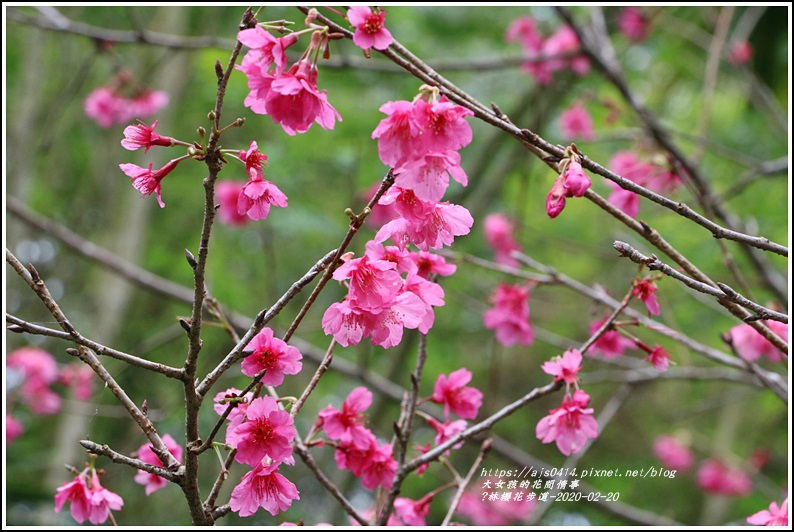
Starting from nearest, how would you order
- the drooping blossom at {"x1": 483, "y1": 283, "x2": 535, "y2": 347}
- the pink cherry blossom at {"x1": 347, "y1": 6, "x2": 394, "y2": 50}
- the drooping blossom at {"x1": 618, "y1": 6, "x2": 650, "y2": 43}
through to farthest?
the pink cherry blossom at {"x1": 347, "y1": 6, "x2": 394, "y2": 50} → the drooping blossom at {"x1": 483, "y1": 283, "x2": 535, "y2": 347} → the drooping blossom at {"x1": 618, "y1": 6, "x2": 650, "y2": 43}

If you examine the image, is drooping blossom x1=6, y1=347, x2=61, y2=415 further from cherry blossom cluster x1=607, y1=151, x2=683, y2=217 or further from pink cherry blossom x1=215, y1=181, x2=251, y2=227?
cherry blossom cluster x1=607, y1=151, x2=683, y2=217

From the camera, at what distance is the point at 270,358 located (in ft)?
3.87

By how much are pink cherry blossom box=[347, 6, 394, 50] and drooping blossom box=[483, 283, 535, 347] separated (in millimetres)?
1097

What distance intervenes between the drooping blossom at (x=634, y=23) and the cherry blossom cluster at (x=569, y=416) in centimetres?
317

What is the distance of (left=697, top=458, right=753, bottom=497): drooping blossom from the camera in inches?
184

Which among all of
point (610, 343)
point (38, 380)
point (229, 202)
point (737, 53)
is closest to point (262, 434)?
point (610, 343)

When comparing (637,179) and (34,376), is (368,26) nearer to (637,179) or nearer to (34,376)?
(637,179)

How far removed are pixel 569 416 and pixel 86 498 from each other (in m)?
1.01

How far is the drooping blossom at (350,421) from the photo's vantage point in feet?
4.81

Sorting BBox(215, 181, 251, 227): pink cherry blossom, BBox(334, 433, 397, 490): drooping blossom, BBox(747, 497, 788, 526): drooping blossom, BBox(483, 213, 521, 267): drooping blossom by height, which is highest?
BBox(483, 213, 521, 267): drooping blossom

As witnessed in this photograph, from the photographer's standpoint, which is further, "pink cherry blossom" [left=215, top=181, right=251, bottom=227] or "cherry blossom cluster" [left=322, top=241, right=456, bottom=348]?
"pink cherry blossom" [left=215, top=181, right=251, bottom=227]

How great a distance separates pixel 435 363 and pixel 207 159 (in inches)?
169

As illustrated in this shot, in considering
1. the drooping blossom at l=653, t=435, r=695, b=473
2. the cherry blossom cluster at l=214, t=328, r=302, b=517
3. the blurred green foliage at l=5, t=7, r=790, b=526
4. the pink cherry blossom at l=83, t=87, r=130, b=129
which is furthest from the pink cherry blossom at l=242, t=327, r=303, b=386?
the drooping blossom at l=653, t=435, r=695, b=473

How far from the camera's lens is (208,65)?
4422mm
